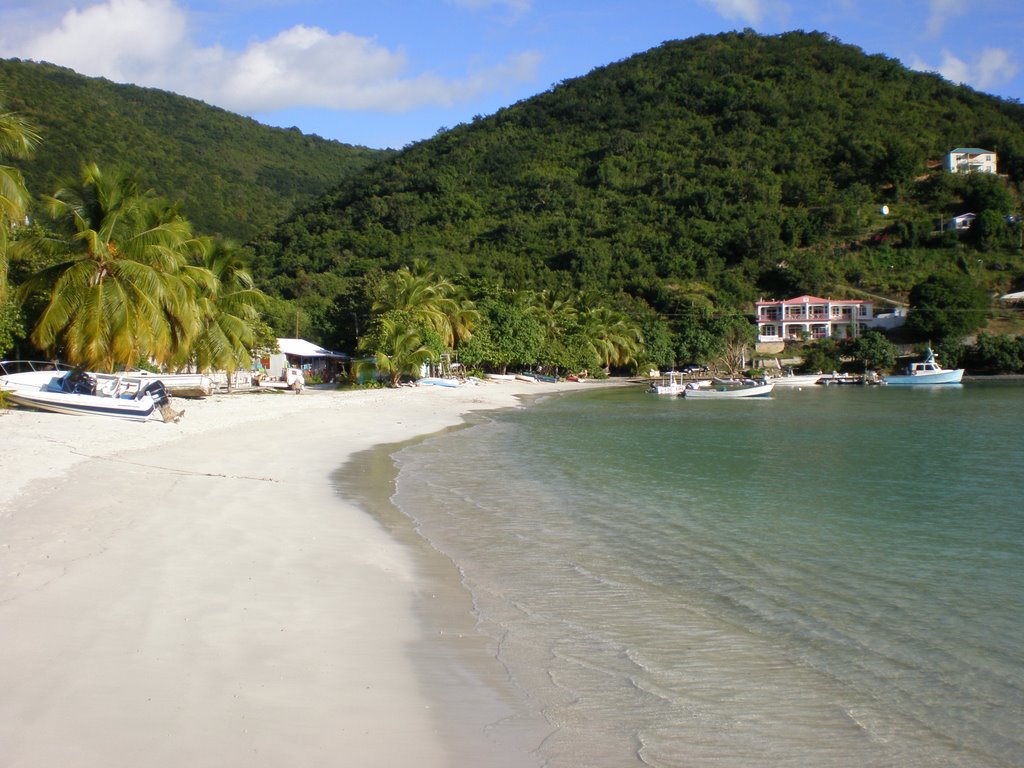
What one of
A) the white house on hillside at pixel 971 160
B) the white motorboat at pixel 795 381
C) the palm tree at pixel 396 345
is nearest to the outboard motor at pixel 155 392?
the palm tree at pixel 396 345

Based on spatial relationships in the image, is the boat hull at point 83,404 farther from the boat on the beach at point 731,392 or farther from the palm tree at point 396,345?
the boat on the beach at point 731,392

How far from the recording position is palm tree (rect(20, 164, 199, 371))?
22.1 metres

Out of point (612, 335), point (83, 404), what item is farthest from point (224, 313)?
point (612, 335)

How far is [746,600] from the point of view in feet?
27.0

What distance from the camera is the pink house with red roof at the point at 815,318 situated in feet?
284

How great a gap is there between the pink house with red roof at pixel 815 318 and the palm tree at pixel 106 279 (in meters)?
73.1

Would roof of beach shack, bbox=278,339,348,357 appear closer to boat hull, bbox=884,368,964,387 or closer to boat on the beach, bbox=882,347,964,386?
boat on the beach, bbox=882,347,964,386

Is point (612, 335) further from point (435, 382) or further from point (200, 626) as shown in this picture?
point (200, 626)

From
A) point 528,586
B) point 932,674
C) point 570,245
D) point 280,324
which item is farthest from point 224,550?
point 570,245

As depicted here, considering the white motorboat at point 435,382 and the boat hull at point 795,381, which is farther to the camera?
the boat hull at point 795,381

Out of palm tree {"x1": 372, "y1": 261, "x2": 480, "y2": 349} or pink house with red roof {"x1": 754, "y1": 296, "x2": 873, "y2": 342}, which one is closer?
palm tree {"x1": 372, "y1": 261, "x2": 480, "y2": 349}

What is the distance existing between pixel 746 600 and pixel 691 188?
119687 millimetres

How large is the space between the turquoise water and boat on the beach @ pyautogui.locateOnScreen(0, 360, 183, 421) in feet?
23.2

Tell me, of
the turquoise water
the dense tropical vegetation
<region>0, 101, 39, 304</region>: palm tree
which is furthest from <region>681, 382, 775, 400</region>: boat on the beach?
<region>0, 101, 39, 304</region>: palm tree
